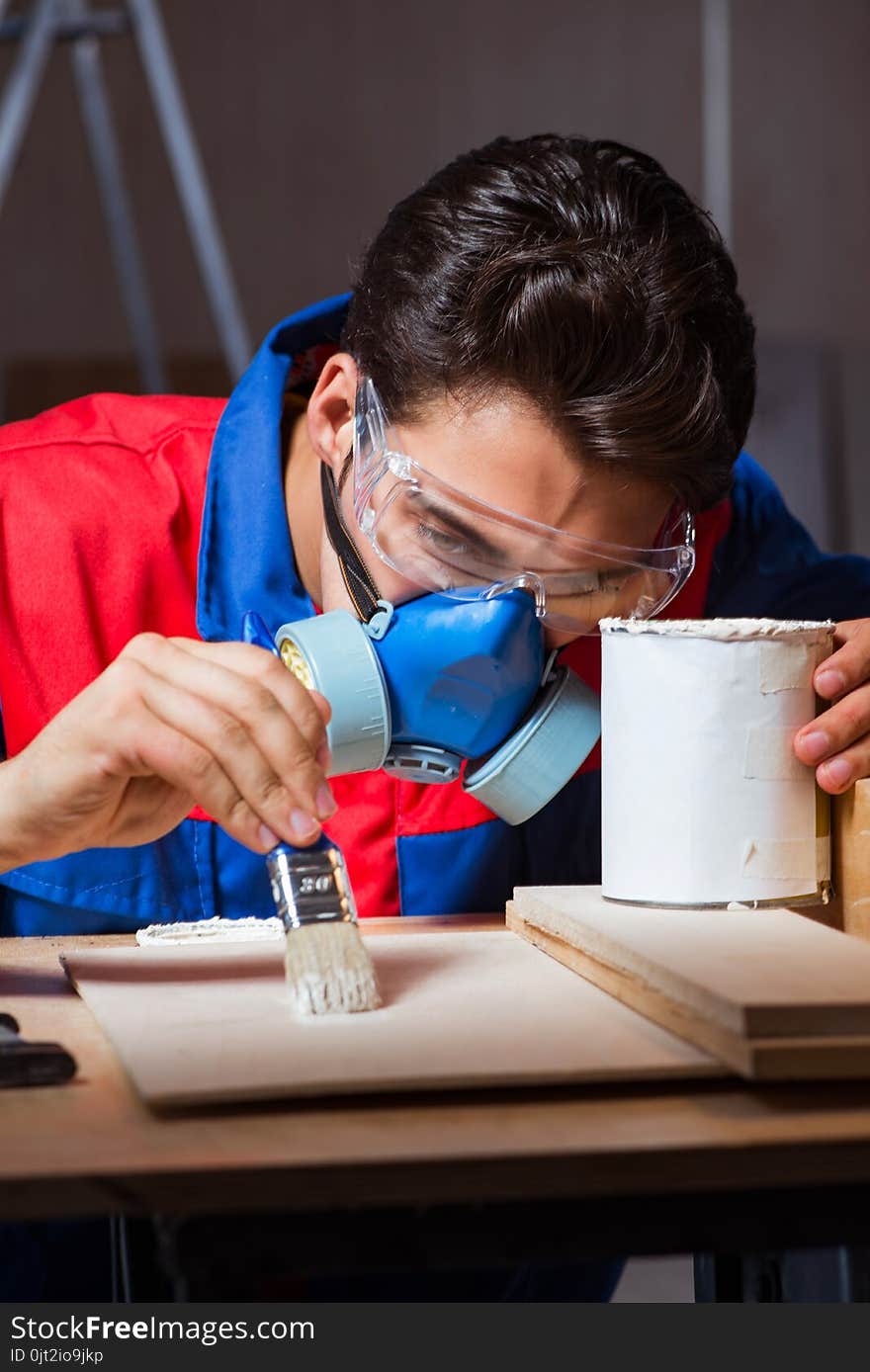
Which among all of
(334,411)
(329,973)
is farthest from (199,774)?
(334,411)

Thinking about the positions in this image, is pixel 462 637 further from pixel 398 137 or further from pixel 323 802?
pixel 398 137

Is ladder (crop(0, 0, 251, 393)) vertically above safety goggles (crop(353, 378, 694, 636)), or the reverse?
ladder (crop(0, 0, 251, 393))

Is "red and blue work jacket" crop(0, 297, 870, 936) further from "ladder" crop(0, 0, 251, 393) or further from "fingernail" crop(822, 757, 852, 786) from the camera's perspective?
"ladder" crop(0, 0, 251, 393)

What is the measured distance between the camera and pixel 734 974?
0.76m

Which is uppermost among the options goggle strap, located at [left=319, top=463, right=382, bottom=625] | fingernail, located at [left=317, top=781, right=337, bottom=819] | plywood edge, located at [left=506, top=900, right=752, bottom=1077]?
goggle strap, located at [left=319, top=463, right=382, bottom=625]

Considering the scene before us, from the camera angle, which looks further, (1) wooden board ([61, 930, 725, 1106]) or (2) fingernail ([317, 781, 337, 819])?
(2) fingernail ([317, 781, 337, 819])

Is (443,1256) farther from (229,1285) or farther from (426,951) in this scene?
(426,951)


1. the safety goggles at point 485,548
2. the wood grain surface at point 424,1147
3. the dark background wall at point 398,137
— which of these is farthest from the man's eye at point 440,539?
the dark background wall at point 398,137

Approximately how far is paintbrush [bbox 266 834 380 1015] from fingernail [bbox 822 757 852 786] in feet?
1.08

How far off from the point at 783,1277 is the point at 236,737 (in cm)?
47

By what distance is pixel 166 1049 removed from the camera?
0.73 meters

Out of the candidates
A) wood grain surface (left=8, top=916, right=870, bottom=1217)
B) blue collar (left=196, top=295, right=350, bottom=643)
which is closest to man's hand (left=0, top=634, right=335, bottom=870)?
wood grain surface (left=8, top=916, right=870, bottom=1217)

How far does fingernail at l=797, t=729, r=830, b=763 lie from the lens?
97 cm

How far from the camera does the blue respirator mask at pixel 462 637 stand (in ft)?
3.49
